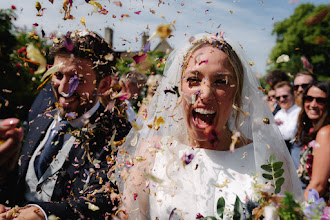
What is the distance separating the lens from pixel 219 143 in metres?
2.64

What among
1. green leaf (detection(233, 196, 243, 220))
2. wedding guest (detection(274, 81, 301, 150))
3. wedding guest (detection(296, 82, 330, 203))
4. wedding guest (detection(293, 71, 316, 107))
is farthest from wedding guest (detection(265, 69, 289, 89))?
green leaf (detection(233, 196, 243, 220))

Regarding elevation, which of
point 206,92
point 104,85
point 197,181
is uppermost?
point 206,92

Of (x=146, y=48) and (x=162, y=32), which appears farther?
(x=146, y=48)

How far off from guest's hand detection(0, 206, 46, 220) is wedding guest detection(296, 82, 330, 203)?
2598 mm

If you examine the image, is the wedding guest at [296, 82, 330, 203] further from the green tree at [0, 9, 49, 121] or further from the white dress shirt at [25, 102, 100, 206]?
the green tree at [0, 9, 49, 121]

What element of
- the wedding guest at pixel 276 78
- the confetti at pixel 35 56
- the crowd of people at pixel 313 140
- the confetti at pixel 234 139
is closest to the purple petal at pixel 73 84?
the confetti at pixel 35 56

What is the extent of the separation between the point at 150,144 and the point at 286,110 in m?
3.96

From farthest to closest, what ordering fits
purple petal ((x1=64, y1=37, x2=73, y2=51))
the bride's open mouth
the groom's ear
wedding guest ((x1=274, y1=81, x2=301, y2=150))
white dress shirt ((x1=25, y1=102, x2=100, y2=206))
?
1. wedding guest ((x1=274, y1=81, x2=301, y2=150))
2. the groom's ear
3. white dress shirt ((x1=25, y1=102, x2=100, y2=206))
4. purple petal ((x1=64, y1=37, x2=73, y2=51))
5. the bride's open mouth

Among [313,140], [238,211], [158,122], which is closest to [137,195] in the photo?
[158,122]

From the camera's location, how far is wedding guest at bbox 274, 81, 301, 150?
5.57 m

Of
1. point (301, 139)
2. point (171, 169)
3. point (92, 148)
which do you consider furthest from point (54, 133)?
point (301, 139)

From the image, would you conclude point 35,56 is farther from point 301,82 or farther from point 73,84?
point 301,82

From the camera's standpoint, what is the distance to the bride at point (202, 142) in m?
2.36

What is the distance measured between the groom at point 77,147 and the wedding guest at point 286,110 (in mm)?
3502
